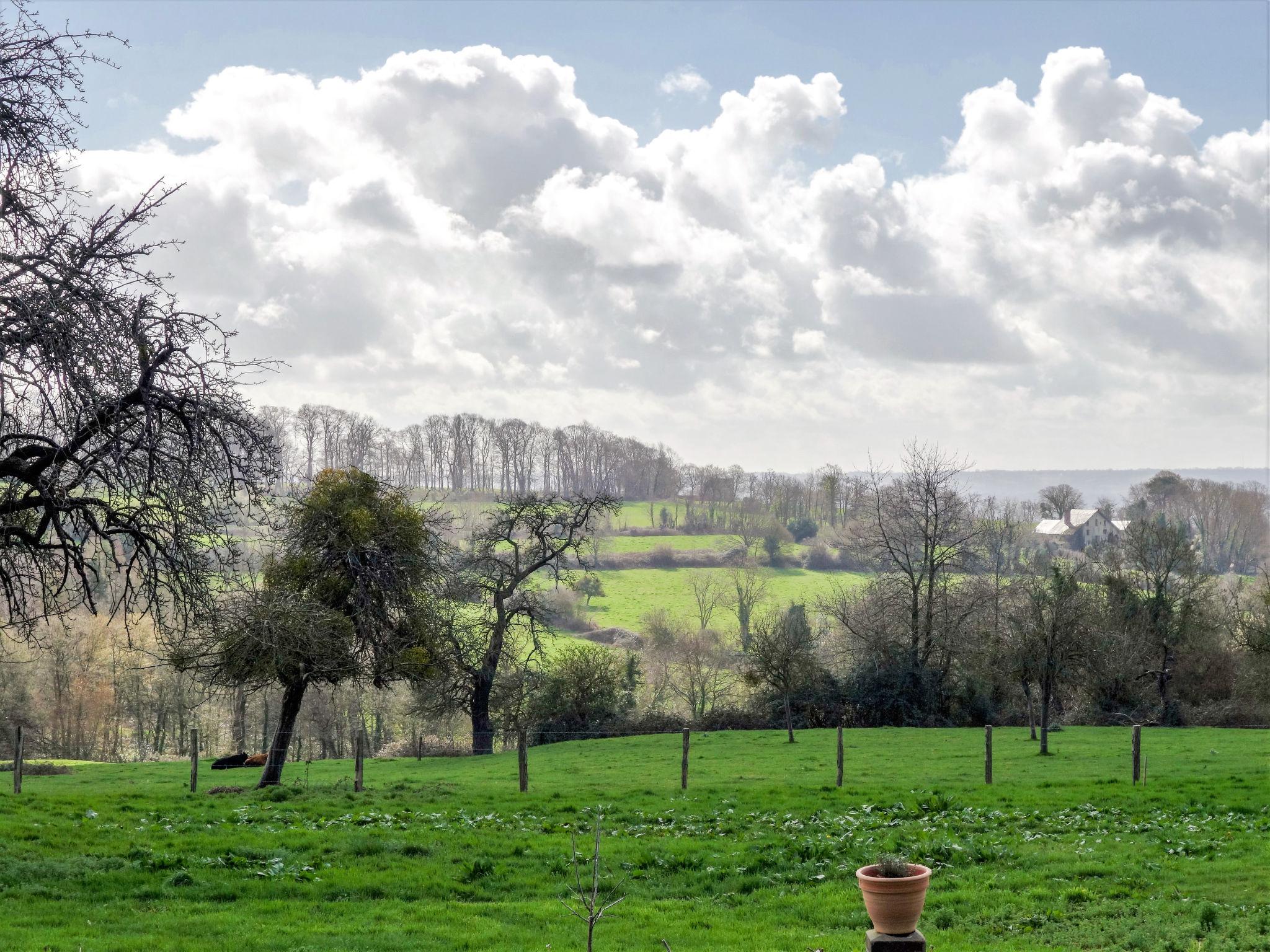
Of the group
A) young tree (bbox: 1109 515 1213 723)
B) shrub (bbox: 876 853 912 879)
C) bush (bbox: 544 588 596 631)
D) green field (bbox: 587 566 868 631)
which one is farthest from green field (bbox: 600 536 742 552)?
shrub (bbox: 876 853 912 879)

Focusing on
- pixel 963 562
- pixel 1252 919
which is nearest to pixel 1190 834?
pixel 1252 919

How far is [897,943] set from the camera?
22.2ft

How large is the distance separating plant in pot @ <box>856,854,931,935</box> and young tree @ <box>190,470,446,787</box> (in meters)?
18.4

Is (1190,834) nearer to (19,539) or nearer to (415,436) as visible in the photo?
(19,539)

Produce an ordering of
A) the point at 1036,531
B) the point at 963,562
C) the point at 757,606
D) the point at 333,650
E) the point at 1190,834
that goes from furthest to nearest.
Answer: the point at 1036,531
the point at 757,606
the point at 963,562
the point at 333,650
the point at 1190,834

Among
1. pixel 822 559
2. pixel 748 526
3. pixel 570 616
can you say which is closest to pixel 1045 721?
pixel 570 616

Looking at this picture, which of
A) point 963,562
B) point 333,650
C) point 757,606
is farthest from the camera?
point 757,606

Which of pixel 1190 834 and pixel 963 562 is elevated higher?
pixel 963 562

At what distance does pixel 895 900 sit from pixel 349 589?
2180 cm

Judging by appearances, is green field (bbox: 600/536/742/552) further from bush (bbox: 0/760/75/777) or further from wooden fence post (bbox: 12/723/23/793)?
wooden fence post (bbox: 12/723/23/793)

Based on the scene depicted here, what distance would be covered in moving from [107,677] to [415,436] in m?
60.4

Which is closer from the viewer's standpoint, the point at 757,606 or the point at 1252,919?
the point at 1252,919

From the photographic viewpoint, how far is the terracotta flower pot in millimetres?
6805

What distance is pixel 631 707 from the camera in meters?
42.4
